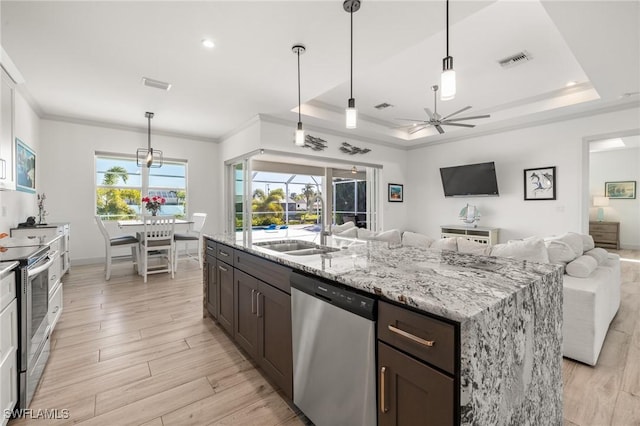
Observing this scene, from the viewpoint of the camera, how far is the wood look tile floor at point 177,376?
1.62 metres

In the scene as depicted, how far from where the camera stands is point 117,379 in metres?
1.95

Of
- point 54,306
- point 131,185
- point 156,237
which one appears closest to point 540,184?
point 156,237

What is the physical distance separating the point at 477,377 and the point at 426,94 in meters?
4.28

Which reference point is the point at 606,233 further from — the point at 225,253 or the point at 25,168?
the point at 25,168

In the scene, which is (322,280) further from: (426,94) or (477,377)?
(426,94)

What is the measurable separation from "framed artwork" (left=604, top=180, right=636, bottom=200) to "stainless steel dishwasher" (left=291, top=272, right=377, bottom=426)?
9.35 meters

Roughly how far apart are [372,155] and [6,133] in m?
5.60

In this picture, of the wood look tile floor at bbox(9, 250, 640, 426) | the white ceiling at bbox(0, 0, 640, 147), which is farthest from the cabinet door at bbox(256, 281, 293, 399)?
the white ceiling at bbox(0, 0, 640, 147)

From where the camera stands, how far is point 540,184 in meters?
5.11

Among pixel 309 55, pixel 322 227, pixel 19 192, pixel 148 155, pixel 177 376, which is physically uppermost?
pixel 309 55

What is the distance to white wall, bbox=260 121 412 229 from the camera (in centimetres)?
496

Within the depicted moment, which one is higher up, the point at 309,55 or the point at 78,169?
the point at 309,55

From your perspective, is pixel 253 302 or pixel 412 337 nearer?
pixel 412 337

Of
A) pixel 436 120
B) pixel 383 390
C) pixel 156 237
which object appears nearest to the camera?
pixel 383 390
